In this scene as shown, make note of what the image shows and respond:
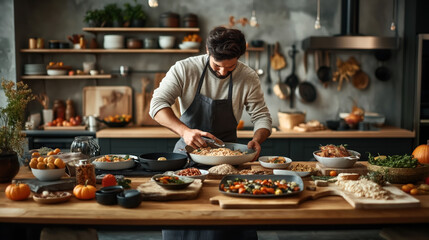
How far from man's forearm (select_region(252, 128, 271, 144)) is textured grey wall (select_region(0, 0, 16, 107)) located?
3717 millimetres

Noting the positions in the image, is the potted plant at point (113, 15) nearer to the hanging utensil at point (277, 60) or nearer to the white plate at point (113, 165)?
the hanging utensil at point (277, 60)

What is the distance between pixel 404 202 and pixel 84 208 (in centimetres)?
154

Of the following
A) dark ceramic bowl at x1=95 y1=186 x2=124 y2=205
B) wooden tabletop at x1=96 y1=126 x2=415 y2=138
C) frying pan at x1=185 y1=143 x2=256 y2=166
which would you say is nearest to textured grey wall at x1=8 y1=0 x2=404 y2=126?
wooden tabletop at x1=96 y1=126 x2=415 y2=138

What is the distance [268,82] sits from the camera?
636cm

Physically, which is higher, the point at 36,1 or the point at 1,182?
the point at 36,1

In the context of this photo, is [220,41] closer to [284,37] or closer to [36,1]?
[284,37]

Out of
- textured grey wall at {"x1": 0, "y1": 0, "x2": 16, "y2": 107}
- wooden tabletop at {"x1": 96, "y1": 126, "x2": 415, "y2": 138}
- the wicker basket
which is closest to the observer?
the wicker basket

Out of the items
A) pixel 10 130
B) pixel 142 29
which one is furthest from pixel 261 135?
pixel 142 29

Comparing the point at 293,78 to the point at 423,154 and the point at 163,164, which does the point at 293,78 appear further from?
the point at 163,164

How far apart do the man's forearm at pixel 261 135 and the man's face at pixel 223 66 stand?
535 millimetres

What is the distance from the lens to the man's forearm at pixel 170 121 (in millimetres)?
3328

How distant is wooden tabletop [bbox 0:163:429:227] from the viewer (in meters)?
2.09

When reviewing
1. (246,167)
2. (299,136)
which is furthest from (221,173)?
(299,136)

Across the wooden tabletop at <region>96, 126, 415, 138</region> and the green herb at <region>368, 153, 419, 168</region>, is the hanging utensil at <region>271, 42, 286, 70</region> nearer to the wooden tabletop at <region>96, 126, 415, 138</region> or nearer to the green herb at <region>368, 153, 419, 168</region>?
the wooden tabletop at <region>96, 126, 415, 138</region>
